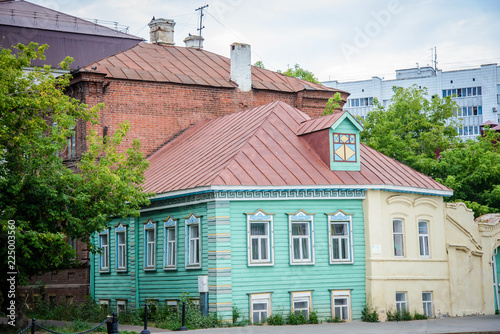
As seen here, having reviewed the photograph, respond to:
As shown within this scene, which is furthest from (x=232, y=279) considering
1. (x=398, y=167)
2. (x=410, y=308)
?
(x=398, y=167)

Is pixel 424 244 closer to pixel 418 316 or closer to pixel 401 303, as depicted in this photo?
pixel 401 303

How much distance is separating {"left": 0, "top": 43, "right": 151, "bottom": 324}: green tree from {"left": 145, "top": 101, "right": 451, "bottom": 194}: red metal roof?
125 inches

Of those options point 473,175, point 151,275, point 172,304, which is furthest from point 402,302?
point 473,175

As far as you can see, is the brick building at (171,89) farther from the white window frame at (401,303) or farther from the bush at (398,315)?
the bush at (398,315)

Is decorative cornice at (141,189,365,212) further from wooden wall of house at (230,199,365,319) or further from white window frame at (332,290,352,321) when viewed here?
white window frame at (332,290,352,321)

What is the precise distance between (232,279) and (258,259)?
1.13m

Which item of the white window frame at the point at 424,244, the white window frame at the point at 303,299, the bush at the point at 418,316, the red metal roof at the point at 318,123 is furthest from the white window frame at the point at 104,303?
the white window frame at the point at 424,244

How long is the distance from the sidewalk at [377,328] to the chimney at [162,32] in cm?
1893

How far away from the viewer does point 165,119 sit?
105ft

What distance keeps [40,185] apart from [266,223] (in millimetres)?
7065

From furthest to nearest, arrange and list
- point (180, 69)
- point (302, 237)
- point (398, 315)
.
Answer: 1. point (180, 69)
2. point (398, 315)
3. point (302, 237)

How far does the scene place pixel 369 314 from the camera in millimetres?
23500

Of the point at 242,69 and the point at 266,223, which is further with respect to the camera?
the point at 242,69

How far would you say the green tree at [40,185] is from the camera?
19.8 m
